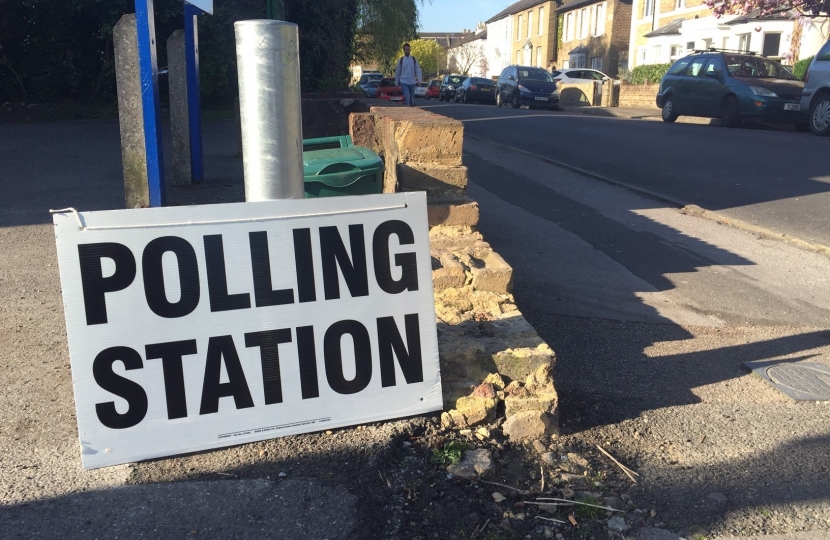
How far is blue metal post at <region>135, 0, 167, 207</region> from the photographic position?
595 centimetres

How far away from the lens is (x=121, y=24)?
6.38 metres

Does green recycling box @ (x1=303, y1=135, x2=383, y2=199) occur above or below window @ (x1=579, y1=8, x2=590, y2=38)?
below

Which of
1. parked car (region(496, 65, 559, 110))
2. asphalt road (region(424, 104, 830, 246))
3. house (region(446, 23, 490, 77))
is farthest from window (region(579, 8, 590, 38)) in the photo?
asphalt road (region(424, 104, 830, 246))

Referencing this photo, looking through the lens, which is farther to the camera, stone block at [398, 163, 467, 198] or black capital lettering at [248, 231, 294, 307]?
stone block at [398, 163, 467, 198]

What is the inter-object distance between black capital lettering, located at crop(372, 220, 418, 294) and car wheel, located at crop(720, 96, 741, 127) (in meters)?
18.5

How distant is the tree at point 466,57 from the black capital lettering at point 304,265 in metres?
78.0

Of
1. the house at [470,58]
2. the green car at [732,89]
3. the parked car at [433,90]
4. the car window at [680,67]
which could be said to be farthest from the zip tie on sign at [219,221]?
the house at [470,58]

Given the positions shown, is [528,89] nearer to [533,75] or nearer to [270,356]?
[533,75]

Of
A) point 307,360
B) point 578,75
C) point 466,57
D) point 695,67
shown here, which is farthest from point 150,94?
point 466,57

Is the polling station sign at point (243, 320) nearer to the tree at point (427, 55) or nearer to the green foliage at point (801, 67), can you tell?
the green foliage at point (801, 67)

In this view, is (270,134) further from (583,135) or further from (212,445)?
(583,135)

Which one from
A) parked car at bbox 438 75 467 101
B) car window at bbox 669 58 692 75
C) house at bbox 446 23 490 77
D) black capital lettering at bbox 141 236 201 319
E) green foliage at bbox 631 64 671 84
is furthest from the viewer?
house at bbox 446 23 490 77

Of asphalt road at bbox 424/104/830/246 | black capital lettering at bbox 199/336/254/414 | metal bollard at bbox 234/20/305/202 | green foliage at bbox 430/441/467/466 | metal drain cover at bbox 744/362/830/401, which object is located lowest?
metal drain cover at bbox 744/362/830/401

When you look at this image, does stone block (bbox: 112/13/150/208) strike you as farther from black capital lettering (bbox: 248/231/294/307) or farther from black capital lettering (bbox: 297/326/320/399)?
black capital lettering (bbox: 297/326/320/399)
